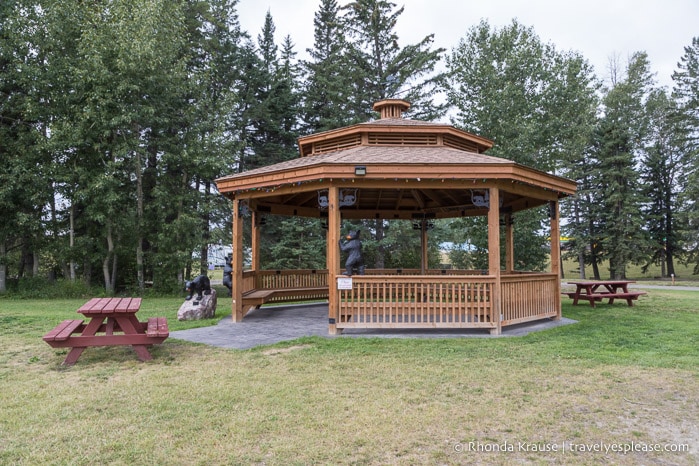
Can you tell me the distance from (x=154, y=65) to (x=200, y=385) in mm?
13454

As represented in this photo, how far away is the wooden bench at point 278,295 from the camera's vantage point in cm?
895

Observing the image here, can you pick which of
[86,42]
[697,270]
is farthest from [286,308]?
[697,270]

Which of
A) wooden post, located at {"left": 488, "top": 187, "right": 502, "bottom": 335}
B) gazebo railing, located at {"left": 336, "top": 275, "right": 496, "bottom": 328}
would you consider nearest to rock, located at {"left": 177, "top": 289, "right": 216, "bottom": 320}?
gazebo railing, located at {"left": 336, "top": 275, "right": 496, "bottom": 328}

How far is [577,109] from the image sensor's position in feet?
71.9

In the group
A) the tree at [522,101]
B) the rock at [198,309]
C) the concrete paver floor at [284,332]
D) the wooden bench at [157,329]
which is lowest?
the concrete paver floor at [284,332]

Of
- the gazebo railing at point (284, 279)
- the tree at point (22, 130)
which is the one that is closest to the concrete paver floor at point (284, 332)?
the gazebo railing at point (284, 279)

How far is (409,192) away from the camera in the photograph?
10875 millimetres

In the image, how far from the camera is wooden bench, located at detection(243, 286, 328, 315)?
29.3 feet

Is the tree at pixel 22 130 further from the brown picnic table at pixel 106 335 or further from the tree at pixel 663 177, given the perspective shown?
the tree at pixel 663 177

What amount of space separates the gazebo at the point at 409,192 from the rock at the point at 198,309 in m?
0.72

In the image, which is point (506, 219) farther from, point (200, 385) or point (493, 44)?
point (493, 44)

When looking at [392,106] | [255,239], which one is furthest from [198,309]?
[392,106]

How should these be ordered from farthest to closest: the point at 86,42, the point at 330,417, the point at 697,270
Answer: the point at 697,270 → the point at 86,42 → the point at 330,417

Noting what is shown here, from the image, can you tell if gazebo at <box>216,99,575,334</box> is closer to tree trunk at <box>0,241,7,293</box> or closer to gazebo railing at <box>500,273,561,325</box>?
gazebo railing at <box>500,273,561,325</box>
